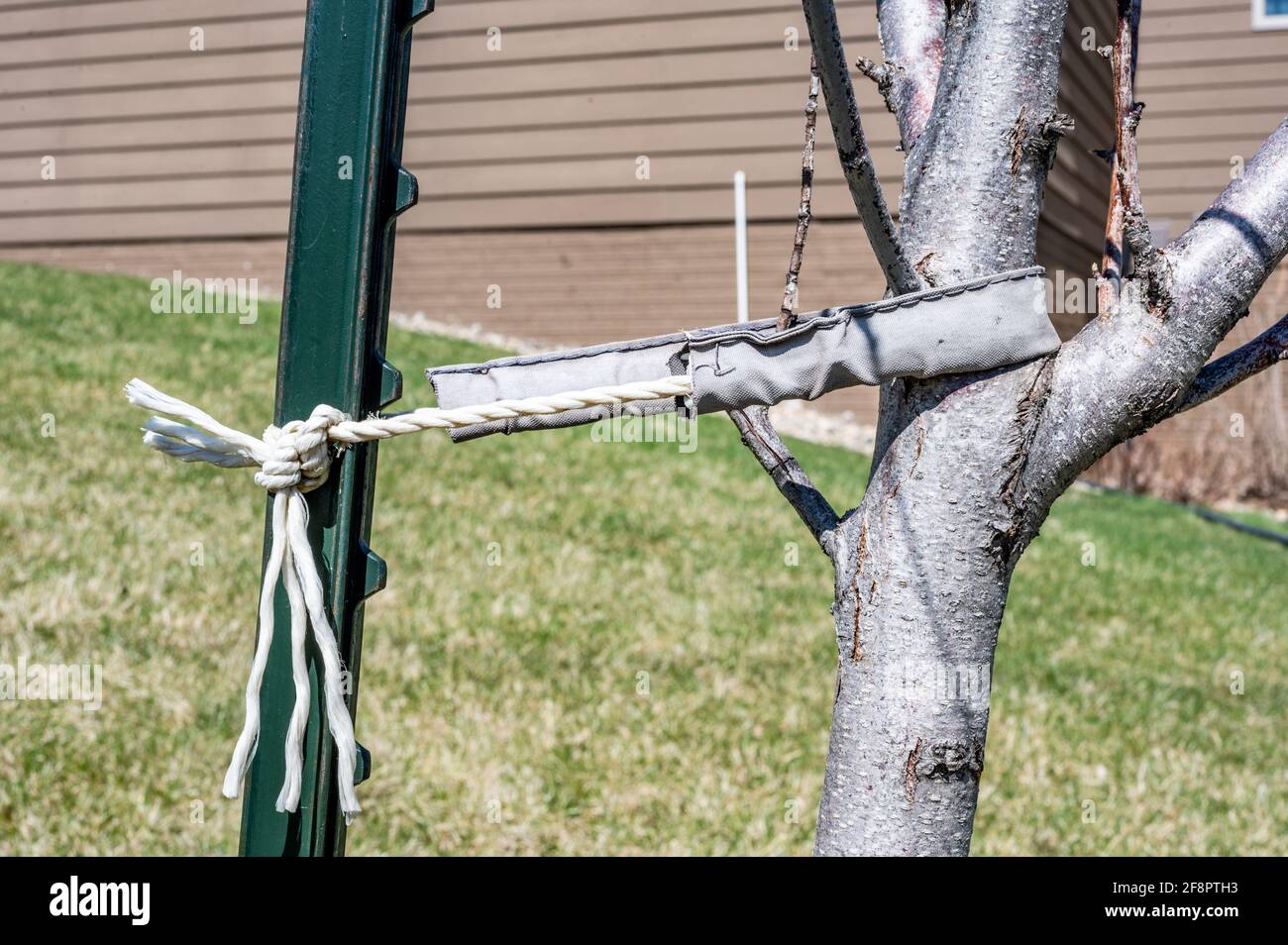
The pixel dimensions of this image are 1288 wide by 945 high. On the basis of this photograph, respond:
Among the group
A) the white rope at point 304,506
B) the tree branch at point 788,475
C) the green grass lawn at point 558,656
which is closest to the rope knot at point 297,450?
the white rope at point 304,506

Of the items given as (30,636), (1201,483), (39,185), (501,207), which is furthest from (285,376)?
(39,185)

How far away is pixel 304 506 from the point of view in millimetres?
1302

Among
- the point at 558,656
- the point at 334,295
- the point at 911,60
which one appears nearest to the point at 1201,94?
the point at 558,656

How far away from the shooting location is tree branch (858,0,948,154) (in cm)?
144

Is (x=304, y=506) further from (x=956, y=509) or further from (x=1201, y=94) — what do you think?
(x=1201, y=94)

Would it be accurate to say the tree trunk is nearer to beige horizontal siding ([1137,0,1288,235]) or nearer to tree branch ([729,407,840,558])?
tree branch ([729,407,840,558])

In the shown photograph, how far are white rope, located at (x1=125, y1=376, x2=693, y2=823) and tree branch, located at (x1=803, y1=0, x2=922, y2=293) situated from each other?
0.87 feet

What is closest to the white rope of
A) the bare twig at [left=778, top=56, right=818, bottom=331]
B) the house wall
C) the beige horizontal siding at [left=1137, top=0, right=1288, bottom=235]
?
the bare twig at [left=778, top=56, right=818, bottom=331]

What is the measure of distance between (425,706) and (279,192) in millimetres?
7956

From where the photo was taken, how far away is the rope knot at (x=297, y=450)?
125cm

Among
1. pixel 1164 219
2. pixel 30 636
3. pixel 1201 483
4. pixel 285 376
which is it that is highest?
pixel 1164 219

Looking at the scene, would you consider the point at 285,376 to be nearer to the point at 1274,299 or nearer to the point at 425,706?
the point at 425,706

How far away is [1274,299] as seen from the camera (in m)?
10.2

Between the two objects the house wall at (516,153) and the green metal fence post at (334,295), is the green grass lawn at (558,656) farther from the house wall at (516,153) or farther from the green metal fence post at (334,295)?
the house wall at (516,153)
